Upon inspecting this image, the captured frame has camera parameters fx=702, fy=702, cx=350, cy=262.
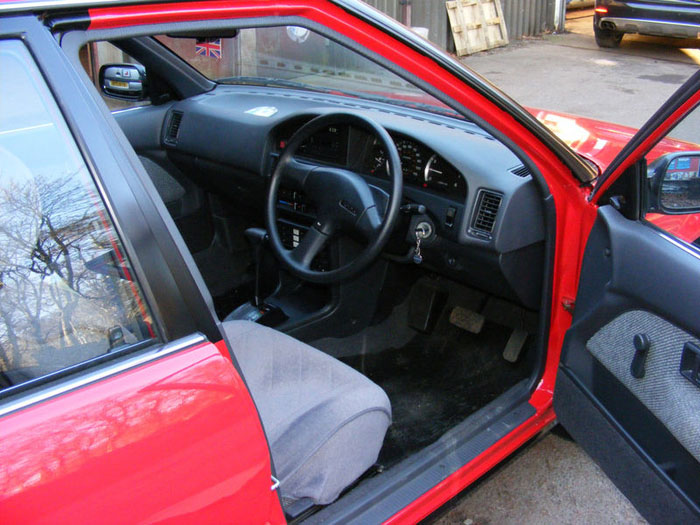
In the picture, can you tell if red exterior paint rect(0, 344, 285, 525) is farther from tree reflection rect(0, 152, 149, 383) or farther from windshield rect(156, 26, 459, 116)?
windshield rect(156, 26, 459, 116)

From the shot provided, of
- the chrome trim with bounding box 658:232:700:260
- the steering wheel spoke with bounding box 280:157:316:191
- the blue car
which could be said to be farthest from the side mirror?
the blue car

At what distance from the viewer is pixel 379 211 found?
2422 millimetres

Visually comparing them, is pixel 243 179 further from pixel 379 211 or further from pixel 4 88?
pixel 4 88

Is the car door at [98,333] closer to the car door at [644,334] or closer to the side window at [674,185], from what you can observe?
the car door at [644,334]

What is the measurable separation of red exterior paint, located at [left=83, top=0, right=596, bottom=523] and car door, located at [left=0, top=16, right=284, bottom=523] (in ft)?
0.64

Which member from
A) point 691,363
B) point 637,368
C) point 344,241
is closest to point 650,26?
point 344,241

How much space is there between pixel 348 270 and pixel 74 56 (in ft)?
4.11

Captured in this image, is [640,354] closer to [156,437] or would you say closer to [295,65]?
[156,437]

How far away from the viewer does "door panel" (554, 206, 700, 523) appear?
63.7 inches

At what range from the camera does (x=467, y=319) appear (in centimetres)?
319

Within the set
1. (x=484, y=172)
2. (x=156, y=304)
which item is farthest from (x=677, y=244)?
(x=156, y=304)

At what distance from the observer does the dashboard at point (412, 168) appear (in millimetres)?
2324

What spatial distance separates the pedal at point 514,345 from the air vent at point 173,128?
1806 millimetres

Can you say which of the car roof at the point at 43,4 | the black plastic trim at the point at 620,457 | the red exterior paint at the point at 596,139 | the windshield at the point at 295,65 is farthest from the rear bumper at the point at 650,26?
the car roof at the point at 43,4
